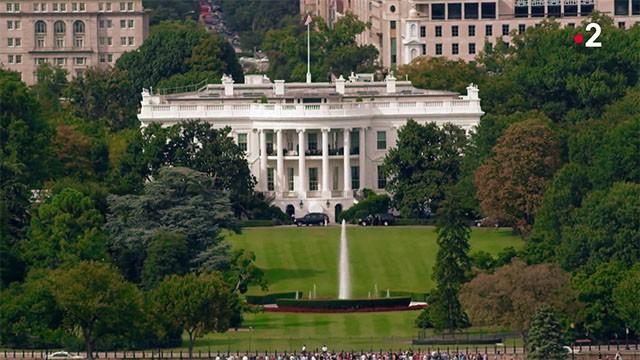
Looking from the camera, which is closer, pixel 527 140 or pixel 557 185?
→ pixel 557 185

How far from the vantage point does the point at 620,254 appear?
168500 mm

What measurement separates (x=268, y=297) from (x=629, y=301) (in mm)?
20209

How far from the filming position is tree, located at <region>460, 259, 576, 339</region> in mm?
161750

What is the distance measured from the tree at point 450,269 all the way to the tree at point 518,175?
58.7 feet

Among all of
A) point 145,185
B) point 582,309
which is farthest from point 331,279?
point 582,309

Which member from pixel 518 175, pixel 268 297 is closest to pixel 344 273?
pixel 268 297

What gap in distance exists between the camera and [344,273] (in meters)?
180

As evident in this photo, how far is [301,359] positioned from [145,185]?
28.5 meters

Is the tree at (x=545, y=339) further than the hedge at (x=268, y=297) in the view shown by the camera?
No

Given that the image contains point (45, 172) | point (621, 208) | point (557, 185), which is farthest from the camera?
point (45, 172)

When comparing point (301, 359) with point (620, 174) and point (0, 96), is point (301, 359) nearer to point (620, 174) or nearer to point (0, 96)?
point (620, 174)

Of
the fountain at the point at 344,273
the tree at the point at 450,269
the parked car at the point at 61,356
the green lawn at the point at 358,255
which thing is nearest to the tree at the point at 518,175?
the green lawn at the point at 358,255

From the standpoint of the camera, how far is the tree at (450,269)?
166 meters

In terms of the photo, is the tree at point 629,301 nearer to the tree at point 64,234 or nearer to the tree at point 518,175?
the tree at point 64,234
